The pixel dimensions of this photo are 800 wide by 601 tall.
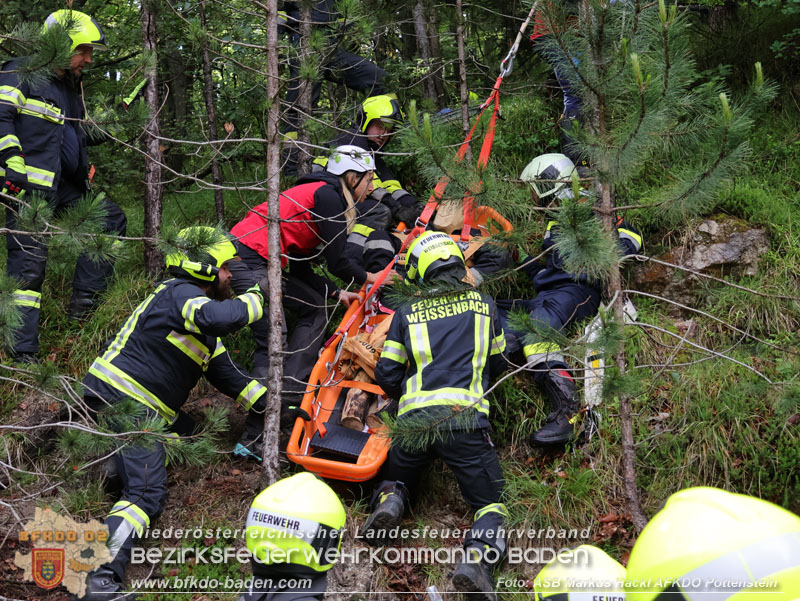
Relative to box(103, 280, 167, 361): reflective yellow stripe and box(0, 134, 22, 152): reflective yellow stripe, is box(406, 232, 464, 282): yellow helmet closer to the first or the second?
box(103, 280, 167, 361): reflective yellow stripe

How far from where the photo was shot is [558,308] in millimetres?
5328

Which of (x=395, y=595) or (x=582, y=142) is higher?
(x=582, y=142)

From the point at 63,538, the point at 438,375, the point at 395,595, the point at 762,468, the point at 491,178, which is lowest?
the point at 395,595

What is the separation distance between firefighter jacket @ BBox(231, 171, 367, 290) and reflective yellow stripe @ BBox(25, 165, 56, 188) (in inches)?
56.7

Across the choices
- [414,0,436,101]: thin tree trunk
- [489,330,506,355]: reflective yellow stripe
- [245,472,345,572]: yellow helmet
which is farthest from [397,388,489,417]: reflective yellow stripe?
[414,0,436,101]: thin tree trunk

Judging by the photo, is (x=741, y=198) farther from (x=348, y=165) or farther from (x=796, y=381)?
(x=348, y=165)

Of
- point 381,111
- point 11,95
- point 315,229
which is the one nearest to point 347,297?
point 315,229

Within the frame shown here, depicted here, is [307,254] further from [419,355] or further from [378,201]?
[419,355]

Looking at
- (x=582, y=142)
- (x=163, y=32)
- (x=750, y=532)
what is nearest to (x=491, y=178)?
(x=582, y=142)

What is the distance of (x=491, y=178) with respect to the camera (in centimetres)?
372

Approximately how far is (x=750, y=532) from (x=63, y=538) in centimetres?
402

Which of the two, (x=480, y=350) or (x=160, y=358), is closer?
(x=480, y=350)

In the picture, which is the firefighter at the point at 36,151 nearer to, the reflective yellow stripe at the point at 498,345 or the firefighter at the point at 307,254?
the firefighter at the point at 307,254

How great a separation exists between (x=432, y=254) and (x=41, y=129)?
3206 millimetres
